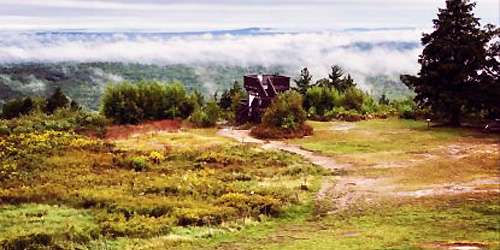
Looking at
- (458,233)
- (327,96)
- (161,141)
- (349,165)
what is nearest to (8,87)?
(327,96)

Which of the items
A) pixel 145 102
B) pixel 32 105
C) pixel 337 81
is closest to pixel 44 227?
pixel 145 102

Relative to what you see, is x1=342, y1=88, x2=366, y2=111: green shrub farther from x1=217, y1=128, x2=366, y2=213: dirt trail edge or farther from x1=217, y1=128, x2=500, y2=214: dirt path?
x1=217, y1=128, x2=500, y2=214: dirt path

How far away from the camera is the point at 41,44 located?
5133 inches

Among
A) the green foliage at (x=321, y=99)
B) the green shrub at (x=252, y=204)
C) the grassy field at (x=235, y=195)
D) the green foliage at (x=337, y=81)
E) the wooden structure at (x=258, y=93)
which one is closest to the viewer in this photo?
the grassy field at (x=235, y=195)

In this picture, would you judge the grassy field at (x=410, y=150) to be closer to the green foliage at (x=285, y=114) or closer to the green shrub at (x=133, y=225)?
the green foliage at (x=285, y=114)

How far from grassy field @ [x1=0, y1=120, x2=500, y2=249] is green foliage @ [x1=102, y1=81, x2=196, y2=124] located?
873 centimetres

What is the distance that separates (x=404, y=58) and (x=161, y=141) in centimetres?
11592

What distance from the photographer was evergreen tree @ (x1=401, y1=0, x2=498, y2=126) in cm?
3033

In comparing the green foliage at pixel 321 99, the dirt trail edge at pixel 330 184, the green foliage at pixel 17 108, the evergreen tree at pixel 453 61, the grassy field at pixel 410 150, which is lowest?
the green foliage at pixel 17 108

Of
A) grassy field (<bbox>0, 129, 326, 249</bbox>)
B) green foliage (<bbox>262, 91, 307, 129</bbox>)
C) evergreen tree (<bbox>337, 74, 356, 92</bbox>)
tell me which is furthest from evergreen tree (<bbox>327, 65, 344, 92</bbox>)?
grassy field (<bbox>0, 129, 326, 249</bbox>)

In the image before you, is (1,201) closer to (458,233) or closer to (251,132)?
(458,233)

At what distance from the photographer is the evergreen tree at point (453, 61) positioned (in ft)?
99.5

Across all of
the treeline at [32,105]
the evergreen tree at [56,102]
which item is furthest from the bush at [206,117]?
the evergreen tree at [56,102]

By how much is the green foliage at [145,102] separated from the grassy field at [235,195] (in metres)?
8.73
